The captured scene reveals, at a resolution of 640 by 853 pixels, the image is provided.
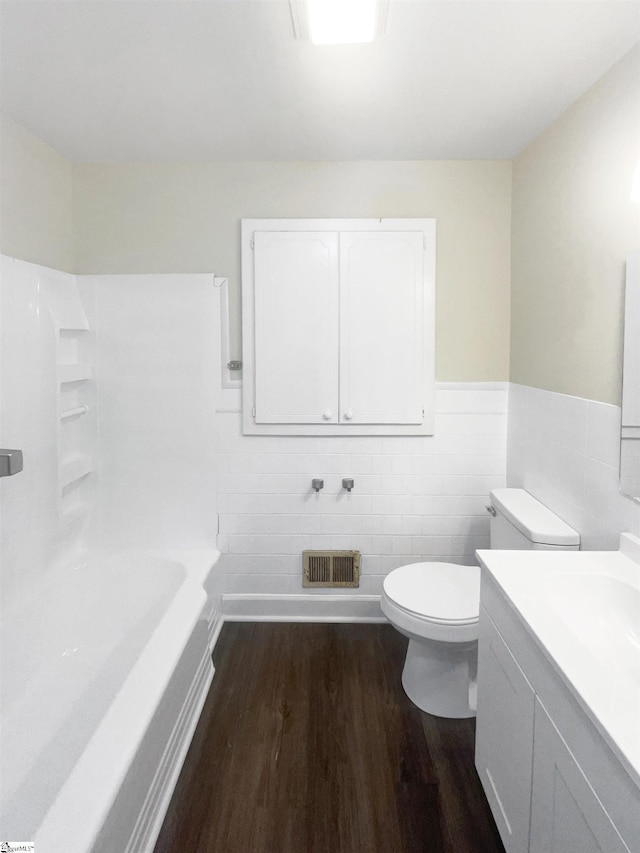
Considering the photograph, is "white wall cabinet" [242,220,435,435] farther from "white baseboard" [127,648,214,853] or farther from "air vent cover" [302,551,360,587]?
"white baseboard" [127,648,214,853]

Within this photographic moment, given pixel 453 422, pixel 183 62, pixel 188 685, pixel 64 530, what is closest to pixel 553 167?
pixel 453 422

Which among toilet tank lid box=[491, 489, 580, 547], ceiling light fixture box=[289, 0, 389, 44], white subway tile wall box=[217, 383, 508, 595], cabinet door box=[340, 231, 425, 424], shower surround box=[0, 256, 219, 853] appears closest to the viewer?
ceiling light fixture box=[289, 0, 389, 44]

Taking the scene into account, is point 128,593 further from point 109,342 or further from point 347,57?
point 347,57

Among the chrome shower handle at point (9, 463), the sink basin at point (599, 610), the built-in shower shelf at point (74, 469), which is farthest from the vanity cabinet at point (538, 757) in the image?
the built-in shower shelf at point (74, 469)

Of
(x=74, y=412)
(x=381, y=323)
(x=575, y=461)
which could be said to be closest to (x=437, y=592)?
(x=575, y=461)

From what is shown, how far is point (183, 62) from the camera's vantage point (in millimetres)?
1942

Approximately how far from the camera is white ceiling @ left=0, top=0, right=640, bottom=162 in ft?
5.50

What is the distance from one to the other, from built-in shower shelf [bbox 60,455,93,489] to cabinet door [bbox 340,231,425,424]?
138cm

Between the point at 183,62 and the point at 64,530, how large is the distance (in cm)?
214

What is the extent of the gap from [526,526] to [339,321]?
1.36 meters

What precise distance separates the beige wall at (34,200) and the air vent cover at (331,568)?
201cm

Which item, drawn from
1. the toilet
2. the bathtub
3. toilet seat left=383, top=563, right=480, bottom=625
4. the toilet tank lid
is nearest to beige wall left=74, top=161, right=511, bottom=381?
the toilet tank lid

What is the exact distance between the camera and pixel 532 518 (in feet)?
7.75

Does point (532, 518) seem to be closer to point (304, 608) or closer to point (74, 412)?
point (304, 608)
